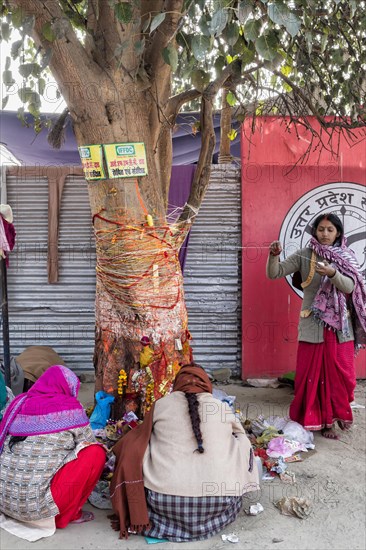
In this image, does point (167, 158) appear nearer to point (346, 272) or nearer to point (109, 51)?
point (109, 51)

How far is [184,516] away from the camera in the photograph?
2.83 meters

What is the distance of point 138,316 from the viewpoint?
369 centimetres

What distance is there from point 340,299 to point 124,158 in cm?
193

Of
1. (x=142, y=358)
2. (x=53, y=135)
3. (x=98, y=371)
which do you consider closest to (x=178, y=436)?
(x=142, y=358)

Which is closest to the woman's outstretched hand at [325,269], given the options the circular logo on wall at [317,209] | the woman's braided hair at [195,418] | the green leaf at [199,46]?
the circular logo on wall at [317,209]

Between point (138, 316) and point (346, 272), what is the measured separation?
1.63 meters

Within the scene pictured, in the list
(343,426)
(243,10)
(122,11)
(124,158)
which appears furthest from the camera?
(343,426)

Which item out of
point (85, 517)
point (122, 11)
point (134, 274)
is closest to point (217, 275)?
point (134, 274)

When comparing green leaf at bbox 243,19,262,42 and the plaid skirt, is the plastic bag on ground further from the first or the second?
green leaf at bbox 243,19,262,42

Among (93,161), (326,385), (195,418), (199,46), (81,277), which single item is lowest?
(326,385)

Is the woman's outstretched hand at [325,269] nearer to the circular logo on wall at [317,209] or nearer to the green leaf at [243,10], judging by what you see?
the circular logo on wall at [317,209]

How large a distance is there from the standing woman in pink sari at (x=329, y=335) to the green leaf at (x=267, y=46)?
6.37 ft

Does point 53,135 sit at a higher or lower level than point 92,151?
higher

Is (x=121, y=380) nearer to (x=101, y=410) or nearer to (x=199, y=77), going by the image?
(x=101, y=410)
